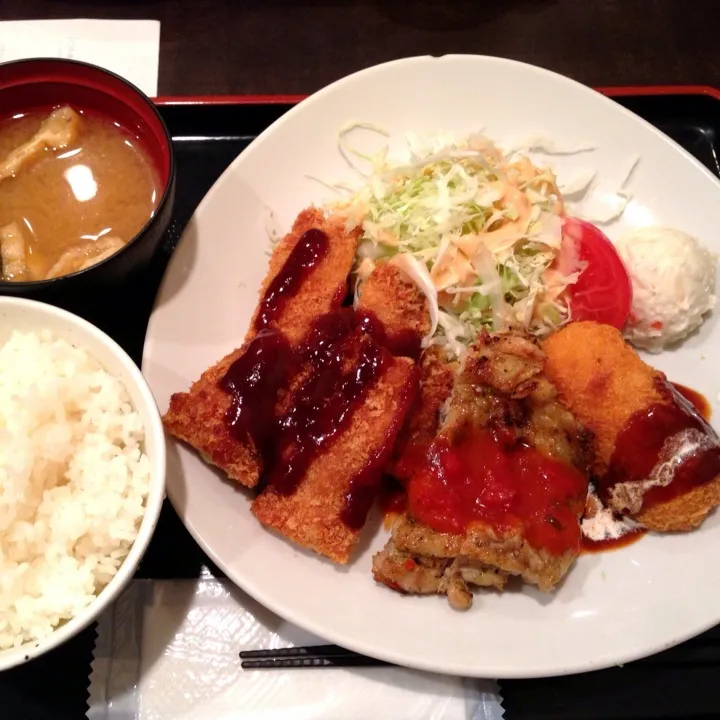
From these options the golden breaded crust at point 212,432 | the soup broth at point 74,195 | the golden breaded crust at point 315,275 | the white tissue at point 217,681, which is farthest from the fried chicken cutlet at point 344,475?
the soup broth at point 74,195

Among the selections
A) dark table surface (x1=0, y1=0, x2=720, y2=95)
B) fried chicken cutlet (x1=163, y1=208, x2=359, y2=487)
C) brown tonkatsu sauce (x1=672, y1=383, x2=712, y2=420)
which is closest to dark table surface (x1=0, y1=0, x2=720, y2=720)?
dark table surface (x1=0, y1=0, x2=720, y2=95)

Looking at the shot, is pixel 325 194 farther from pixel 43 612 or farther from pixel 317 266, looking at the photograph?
pixel 43 612

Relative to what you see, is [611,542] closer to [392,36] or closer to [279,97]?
[279,97]

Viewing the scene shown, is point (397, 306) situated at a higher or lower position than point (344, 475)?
higher

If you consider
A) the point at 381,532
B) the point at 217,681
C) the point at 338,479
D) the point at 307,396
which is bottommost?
the point at 217,681

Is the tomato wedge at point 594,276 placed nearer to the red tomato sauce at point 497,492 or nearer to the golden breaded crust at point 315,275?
the red tomato sauce at point 497,492

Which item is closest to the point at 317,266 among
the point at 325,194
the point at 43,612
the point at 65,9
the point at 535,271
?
the point at 325,194

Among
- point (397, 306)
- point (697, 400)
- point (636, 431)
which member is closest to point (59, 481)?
point (397, 306)
